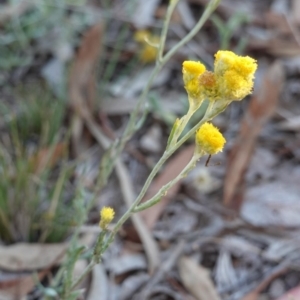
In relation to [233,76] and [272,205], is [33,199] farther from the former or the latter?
[233,76]

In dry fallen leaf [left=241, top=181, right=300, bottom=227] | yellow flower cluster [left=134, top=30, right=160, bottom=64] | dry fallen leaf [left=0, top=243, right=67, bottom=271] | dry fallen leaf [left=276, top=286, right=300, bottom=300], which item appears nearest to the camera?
dry fallen leaf [left=276, top=286, right=300, bottom=300]

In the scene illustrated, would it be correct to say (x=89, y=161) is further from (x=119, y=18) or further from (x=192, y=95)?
(x=192, y=95)

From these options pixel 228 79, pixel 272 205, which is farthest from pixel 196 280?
pixel 228 79

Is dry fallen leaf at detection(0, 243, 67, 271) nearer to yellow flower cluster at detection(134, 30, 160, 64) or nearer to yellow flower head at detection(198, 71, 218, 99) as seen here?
yellow flower head at detection(198, 71, 218, 99)

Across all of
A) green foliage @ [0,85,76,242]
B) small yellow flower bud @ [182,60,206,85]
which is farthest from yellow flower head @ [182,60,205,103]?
green foliage @ [0,85,76,242]

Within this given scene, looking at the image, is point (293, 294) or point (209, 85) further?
point (293, 294)

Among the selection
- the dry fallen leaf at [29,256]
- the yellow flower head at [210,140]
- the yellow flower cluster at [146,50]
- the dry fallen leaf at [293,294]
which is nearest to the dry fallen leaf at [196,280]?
the dry fallen leaf at [293,294]
